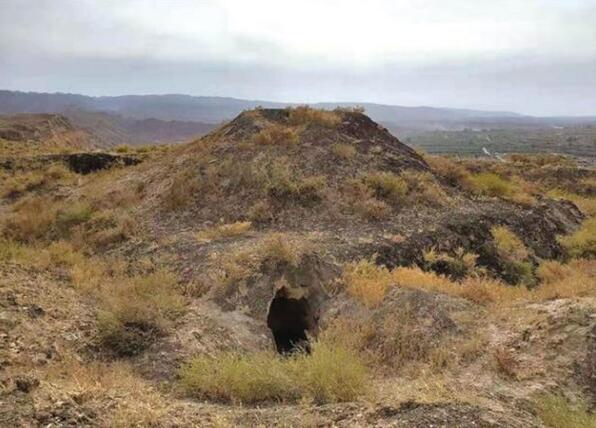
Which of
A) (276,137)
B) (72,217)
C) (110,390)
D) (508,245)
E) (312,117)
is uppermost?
(312,117)

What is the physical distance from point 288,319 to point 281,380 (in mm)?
4483

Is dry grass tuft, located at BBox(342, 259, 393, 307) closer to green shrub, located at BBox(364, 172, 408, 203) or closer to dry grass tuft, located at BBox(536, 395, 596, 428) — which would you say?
dry grass tuft, located at BBox(536, 395, 596, 428)

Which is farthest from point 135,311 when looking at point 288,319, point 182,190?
point 182,190

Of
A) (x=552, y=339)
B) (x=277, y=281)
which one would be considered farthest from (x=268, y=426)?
(x=277, y=281)

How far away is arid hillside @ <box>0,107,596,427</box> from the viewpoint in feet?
19.8

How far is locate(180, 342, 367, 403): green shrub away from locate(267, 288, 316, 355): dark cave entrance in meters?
3.43

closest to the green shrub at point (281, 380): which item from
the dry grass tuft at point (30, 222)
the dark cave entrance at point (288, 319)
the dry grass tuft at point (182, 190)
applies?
the dark cave entrance at point (288, 319)

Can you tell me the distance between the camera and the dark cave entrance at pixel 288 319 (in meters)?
10.4

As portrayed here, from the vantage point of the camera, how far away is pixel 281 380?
647cm

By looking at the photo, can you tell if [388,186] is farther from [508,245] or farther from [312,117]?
[312,117]

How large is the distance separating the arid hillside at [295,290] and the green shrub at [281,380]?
0.02 m

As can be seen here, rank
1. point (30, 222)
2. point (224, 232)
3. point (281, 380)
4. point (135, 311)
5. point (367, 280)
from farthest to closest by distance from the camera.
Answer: point (30, 222), point (224, 232), point (367, 280), point (135, 311), point (281, 380)

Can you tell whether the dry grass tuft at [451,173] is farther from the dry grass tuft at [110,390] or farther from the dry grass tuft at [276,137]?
the dry grass tuft at [110,390]

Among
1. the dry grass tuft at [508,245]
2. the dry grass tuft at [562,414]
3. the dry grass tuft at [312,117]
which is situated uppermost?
the dry grass tuft at [312,117]
